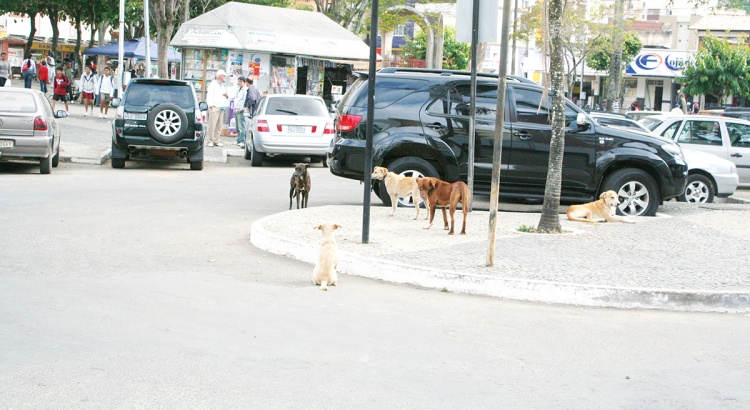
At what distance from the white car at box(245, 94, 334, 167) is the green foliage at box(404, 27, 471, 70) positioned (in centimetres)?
5599

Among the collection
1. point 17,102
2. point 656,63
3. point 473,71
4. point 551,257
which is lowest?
point 551,257

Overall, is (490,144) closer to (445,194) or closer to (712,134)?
(445,194)

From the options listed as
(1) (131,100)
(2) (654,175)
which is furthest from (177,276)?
(1) (131,100)

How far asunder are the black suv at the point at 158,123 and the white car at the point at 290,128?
168 centimetres

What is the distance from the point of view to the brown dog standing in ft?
36.3

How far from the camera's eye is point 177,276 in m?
8.66

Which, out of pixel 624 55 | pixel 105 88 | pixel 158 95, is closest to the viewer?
pixel 158 95

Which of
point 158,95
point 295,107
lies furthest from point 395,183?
point 295,107

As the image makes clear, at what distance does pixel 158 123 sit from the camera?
60.5 ft

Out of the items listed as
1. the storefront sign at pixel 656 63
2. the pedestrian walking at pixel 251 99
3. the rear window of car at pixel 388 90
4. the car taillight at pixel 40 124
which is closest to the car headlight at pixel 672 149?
the rear window of car at pixel 388 90

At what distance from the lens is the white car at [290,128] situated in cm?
2070

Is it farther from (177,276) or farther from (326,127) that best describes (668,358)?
(326,127)

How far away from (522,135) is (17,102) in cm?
984

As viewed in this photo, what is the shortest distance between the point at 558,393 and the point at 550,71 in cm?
→ 665
